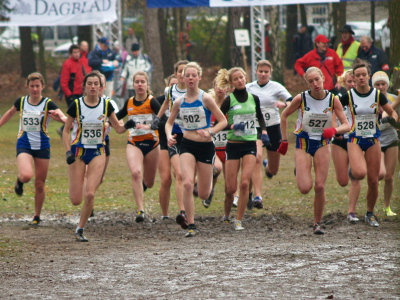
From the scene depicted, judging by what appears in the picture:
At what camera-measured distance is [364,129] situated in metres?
9.55

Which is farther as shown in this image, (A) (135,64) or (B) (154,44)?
(B) (154,44)

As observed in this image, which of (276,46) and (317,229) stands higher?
(276,46)

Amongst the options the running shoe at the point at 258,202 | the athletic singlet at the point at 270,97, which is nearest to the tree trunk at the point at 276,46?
the athletic singlet at the point at 270,97

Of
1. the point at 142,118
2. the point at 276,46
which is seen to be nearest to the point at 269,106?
the point at 142,118

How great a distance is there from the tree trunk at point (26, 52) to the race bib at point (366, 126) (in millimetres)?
27030

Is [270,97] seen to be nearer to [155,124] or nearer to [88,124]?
[155,124]

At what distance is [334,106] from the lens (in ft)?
30.1

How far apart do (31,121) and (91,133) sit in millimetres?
1229

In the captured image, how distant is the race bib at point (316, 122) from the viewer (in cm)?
916

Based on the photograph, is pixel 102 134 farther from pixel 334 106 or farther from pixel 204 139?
pixel 334 106

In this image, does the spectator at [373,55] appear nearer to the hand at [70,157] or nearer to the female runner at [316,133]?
the female runner at [316,133]

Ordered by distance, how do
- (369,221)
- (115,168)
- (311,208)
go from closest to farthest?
(369,221) → (311,208) → (115,168)

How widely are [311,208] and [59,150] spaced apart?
882 cm

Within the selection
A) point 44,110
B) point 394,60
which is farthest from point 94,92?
point 394,60
